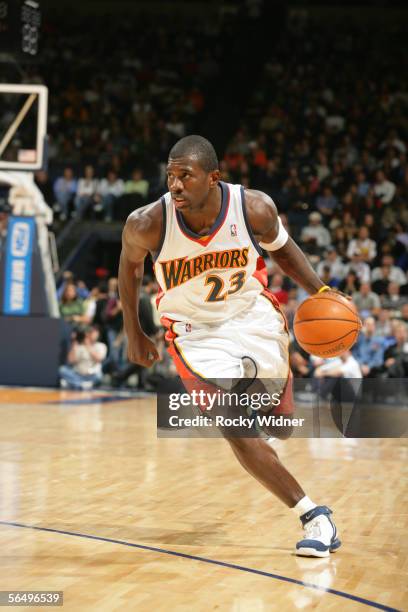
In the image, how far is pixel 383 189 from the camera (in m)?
15.7

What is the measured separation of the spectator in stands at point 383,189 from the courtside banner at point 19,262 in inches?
228

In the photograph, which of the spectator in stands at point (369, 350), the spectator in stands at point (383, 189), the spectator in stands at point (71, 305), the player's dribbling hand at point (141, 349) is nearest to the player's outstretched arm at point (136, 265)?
the player's dribbling hand at point (141, 349)

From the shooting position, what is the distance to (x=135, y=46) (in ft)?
68.6

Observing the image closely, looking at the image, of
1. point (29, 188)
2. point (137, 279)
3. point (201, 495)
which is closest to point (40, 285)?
point (29, 188)

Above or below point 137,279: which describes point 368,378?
below

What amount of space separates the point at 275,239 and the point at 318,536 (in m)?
1.43

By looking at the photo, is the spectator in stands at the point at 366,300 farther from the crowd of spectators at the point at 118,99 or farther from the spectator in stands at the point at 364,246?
the crowd of spectators at the point at 118,99

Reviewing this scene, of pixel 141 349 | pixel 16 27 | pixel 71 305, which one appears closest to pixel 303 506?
pixel 141 349

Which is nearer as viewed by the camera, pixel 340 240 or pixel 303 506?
pixel 303 506

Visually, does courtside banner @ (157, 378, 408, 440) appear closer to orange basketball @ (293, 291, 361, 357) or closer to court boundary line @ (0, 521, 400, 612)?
orange basketball @ (293, 291, 361, 357)

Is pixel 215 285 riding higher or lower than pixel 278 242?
lower

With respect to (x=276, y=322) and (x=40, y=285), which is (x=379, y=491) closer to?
(x=276, y=322)

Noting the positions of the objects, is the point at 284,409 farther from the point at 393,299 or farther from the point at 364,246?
the point at 364,246

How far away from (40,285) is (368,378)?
461 centimetres
